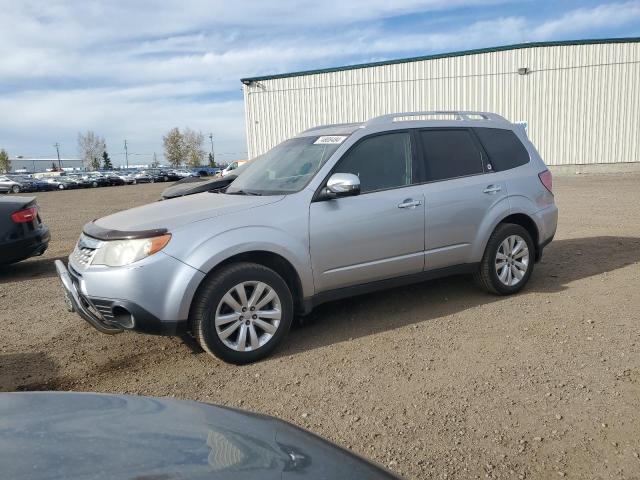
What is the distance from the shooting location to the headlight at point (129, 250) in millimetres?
3785

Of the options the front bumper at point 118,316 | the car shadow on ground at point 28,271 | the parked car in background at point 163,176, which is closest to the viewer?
the front bumper at point 118,316

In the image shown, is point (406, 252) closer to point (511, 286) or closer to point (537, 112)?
point (511, 286)

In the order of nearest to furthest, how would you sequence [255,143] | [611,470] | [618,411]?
[611,470] < [618,411] < [255,143]

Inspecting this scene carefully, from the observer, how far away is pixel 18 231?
7387 mm

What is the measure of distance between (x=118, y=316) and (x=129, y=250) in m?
0.48

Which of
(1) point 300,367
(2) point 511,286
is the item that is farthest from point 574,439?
(2) point 511,286

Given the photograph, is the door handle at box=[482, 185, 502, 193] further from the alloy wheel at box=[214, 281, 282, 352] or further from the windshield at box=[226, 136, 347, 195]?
the alloy wheel at box=[214, 281, 282, 352]

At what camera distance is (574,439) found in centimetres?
289

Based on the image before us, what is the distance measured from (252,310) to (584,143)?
28679mm

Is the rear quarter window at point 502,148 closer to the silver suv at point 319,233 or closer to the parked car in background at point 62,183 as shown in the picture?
the silver suv at point 319,233

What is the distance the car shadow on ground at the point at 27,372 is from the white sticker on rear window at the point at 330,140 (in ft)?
9.48

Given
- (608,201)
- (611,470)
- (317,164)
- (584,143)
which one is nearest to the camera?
(611,470)

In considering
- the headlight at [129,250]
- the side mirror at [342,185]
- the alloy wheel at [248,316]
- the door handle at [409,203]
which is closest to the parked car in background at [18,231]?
the headlight at [129,250]

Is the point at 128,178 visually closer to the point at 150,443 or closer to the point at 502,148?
the point at 502,148
